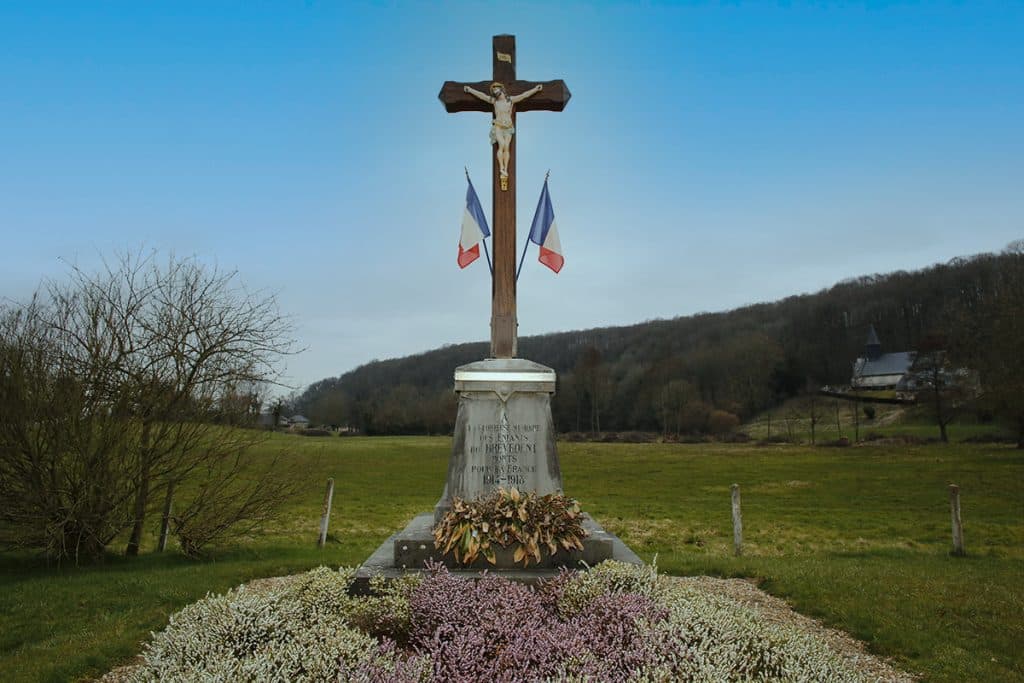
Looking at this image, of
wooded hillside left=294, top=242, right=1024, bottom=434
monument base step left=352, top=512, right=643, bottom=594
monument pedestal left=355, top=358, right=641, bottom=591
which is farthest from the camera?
wooded hillside left=294, top=242, right=1024, bottom=434

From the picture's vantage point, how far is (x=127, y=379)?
10.1 m

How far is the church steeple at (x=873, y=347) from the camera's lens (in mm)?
88938

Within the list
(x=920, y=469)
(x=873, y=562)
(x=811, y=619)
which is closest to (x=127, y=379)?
(x=811, y=619)

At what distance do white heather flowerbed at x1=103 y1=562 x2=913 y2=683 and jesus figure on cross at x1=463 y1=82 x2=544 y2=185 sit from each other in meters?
5.19

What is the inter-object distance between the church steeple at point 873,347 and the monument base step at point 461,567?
95334 mm

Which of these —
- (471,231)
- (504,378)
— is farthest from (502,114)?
(504,378)

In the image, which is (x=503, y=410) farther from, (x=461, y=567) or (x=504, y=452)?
(x=461, y=567)

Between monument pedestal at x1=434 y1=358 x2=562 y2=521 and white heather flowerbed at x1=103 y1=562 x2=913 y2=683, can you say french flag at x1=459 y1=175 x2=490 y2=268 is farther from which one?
white heather flowerbed at x1=103 y1=562 x2=913 y2=683

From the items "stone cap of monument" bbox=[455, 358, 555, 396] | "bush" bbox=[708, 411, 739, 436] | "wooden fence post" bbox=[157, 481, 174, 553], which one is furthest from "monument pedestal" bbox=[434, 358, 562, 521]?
"bush" bbox=[708, 411, 739, 436]

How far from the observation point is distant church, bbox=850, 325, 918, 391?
8312 centimetres

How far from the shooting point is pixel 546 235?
27.6 ft

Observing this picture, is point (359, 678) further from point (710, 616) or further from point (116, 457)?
point (116, 457)

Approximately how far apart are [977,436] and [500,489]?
4705 cm

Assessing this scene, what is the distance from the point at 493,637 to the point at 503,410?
3.31m
